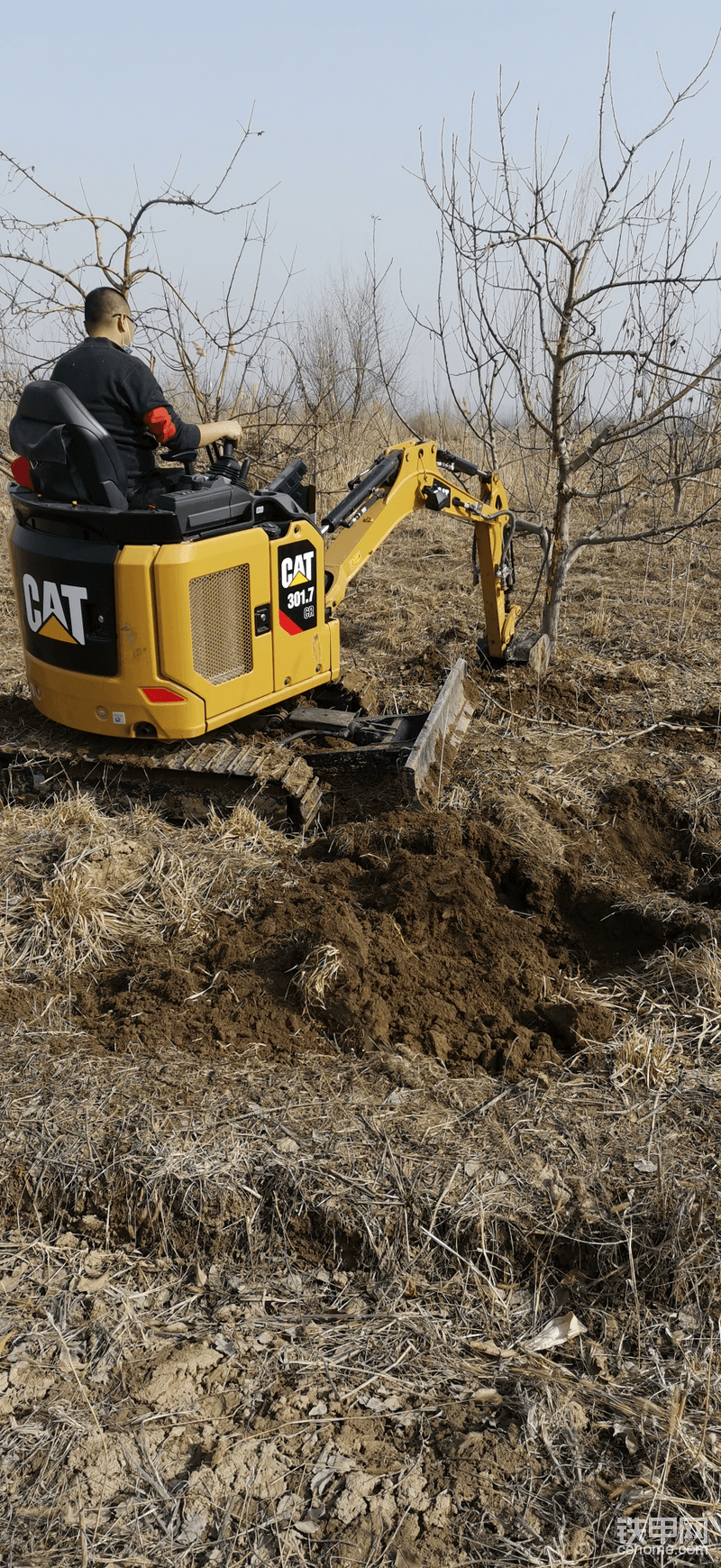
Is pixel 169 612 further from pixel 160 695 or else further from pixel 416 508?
pixel 416 508

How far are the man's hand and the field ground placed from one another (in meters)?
1.75

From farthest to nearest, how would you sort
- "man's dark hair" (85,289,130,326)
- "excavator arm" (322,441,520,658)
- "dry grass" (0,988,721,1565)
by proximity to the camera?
"excavator arm" (322,441,520,658) → "man's dark hair" (85,289,130,326) → "dry grass" (0,988,721,1565)

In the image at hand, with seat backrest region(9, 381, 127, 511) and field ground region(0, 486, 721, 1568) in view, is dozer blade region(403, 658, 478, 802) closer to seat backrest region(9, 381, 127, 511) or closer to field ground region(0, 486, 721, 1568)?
field ground region(0, 486, 721, 1568)

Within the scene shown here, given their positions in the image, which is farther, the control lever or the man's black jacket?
the control lever

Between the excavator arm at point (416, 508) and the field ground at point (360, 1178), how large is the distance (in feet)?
4.80

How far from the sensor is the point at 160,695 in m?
4.57

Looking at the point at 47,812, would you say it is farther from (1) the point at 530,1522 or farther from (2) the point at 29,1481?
(1) the point at 530,1522

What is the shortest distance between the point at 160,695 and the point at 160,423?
3.90ft

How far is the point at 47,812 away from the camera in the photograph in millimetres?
4988

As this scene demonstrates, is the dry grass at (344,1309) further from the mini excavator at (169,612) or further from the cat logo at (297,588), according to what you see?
the cat logo at (297,588)

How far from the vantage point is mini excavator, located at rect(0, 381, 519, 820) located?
4.40 metres

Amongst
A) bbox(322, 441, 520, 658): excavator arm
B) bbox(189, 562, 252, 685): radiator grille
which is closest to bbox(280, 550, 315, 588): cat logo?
bbox(189, 562, 252, 685): radiator grille

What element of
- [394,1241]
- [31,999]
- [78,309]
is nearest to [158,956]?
[31,999]

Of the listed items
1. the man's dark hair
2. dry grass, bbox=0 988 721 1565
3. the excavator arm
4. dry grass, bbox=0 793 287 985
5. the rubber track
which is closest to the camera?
dry grass, bbox=0 988 721 1565
